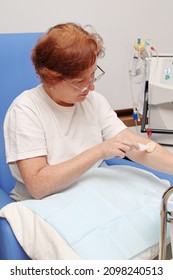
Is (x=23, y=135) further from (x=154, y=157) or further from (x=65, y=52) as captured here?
(x=154, y=157)

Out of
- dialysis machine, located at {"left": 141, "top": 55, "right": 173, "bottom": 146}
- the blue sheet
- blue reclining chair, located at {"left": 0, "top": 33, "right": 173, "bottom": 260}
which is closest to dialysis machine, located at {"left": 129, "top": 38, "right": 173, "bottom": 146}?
dialysis machine, located at {"left": 141, "top": 55, "right": 173, "bottom": 146}

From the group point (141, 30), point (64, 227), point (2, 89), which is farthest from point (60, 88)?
point (141, 30)

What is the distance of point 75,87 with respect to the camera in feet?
4.28

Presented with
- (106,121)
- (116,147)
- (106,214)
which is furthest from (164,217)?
(106,121)

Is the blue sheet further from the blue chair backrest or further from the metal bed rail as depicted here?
the blue chair backrest

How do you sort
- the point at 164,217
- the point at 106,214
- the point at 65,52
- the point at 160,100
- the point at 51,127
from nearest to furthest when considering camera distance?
the point at 164,217
the point at 106,214
the point at 65,52
the point at 51,127
the point at 160,100

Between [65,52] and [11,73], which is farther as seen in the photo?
[11,73]

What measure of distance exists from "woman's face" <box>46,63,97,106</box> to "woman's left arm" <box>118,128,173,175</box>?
0.22 m

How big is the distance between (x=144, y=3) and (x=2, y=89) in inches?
45.0

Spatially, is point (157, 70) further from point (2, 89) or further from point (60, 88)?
point (2, 89)

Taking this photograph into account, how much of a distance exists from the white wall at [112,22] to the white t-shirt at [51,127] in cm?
62

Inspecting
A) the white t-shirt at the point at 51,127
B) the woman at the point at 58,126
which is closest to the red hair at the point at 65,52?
the woman at the point at 58,126

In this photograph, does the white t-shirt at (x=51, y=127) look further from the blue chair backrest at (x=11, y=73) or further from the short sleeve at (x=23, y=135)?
the blue chair backrest at (x=11, y=73)

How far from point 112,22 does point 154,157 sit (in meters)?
1.04
